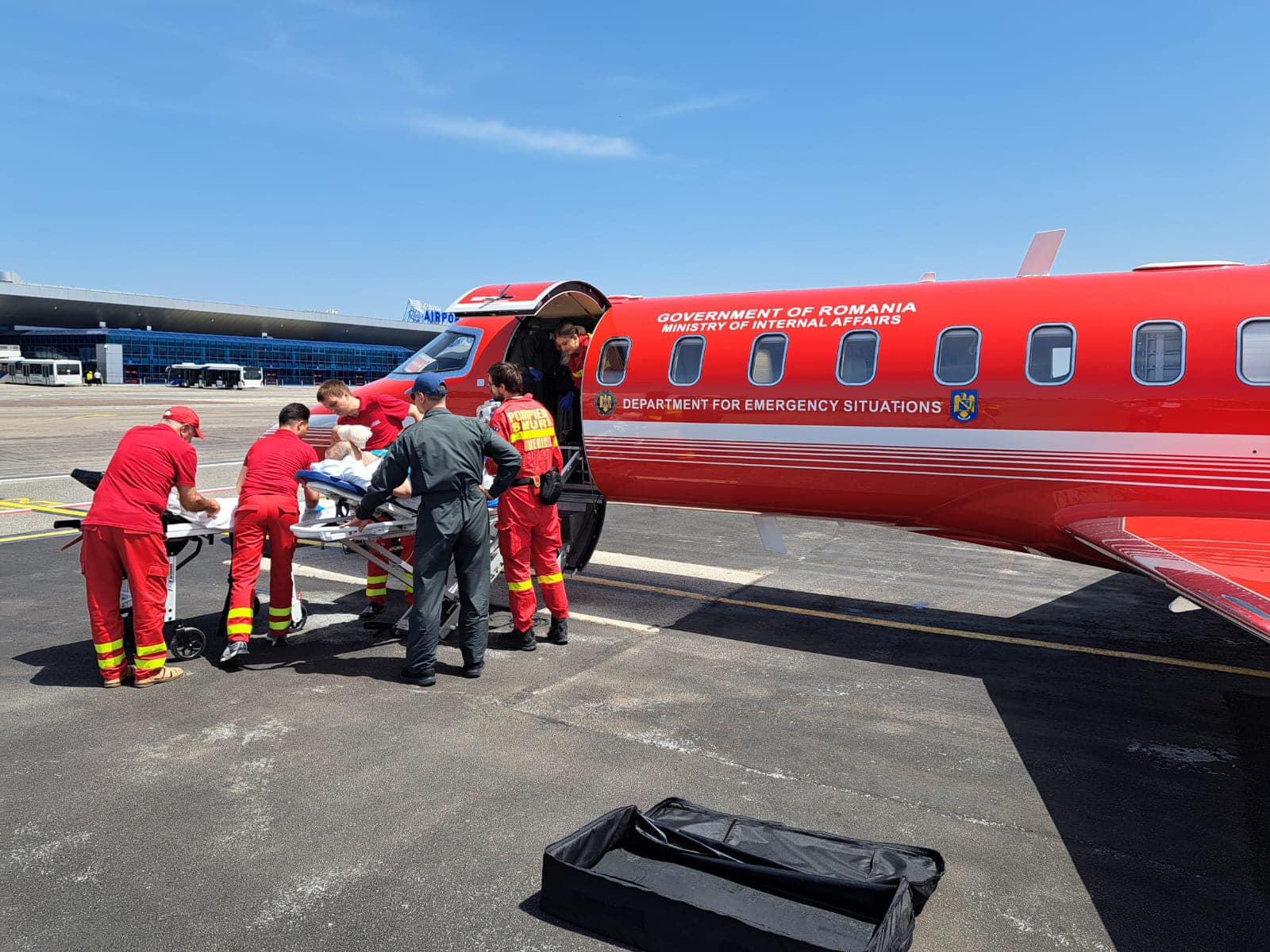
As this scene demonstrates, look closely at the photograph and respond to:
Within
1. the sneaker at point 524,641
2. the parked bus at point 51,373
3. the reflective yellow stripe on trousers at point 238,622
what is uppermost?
the parked bus at point 51,373

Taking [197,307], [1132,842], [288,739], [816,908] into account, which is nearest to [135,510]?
[288,739]

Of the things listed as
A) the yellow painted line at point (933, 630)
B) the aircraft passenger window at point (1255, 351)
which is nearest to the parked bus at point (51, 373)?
the yellow painted line at point (933, 630)

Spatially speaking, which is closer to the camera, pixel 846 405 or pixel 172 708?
pixel 172 708

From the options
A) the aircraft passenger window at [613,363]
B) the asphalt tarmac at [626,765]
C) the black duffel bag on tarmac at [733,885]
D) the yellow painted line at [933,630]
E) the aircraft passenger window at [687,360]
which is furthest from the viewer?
the aircraft passenger window at [613,363]

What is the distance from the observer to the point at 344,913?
3840 mm

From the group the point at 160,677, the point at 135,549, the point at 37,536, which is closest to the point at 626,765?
the point at 160,677

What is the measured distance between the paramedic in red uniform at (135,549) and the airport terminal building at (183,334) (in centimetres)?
9199

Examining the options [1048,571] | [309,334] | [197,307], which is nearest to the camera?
[1048,571]

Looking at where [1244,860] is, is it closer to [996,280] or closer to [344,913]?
[344,913]

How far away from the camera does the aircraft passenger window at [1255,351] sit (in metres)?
6.71

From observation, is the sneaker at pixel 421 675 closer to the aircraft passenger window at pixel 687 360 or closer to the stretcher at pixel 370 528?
the stretcher at pixel 370 528

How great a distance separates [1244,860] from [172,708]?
6481 millimetres

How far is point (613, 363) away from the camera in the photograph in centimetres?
952

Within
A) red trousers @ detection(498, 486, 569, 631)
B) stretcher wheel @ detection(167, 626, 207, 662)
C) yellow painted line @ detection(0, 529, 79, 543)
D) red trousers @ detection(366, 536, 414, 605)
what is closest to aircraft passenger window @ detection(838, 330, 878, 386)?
red trousers @ detection(498, 486, 569, 631)
